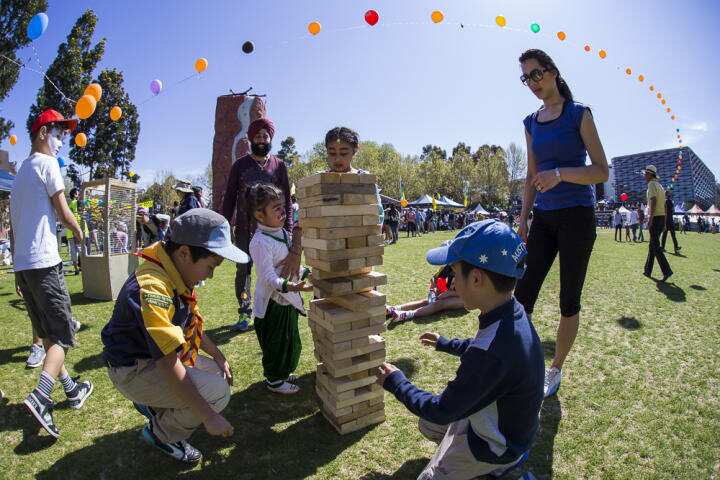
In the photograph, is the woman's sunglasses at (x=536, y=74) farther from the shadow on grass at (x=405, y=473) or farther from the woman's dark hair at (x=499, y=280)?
the shadow on grass at (x=405, y=473)

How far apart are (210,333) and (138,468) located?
8.25ft

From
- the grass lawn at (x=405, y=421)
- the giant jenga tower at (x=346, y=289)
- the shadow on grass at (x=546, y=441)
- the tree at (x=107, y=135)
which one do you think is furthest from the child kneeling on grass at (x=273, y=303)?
the tree at (x=107, y=135)

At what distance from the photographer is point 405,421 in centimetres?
279

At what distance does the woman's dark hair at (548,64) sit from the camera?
9.35 feet

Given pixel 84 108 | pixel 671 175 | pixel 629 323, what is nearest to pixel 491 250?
pixel 629 323

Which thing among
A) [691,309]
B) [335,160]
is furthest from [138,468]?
[691,309]

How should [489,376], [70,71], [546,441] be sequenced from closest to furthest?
[489,376], [546,441], [70,71]

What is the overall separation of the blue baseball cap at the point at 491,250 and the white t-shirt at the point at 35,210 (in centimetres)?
318

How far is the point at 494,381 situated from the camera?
1.63 meters

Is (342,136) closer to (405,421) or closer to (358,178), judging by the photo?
(358,178)

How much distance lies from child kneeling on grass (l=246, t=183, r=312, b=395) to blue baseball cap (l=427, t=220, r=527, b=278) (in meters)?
1.70

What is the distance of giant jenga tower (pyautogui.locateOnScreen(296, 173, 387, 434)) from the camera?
2.55 meters

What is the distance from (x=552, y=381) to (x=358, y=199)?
7.04 feet

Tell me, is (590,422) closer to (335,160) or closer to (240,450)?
(240,450)
